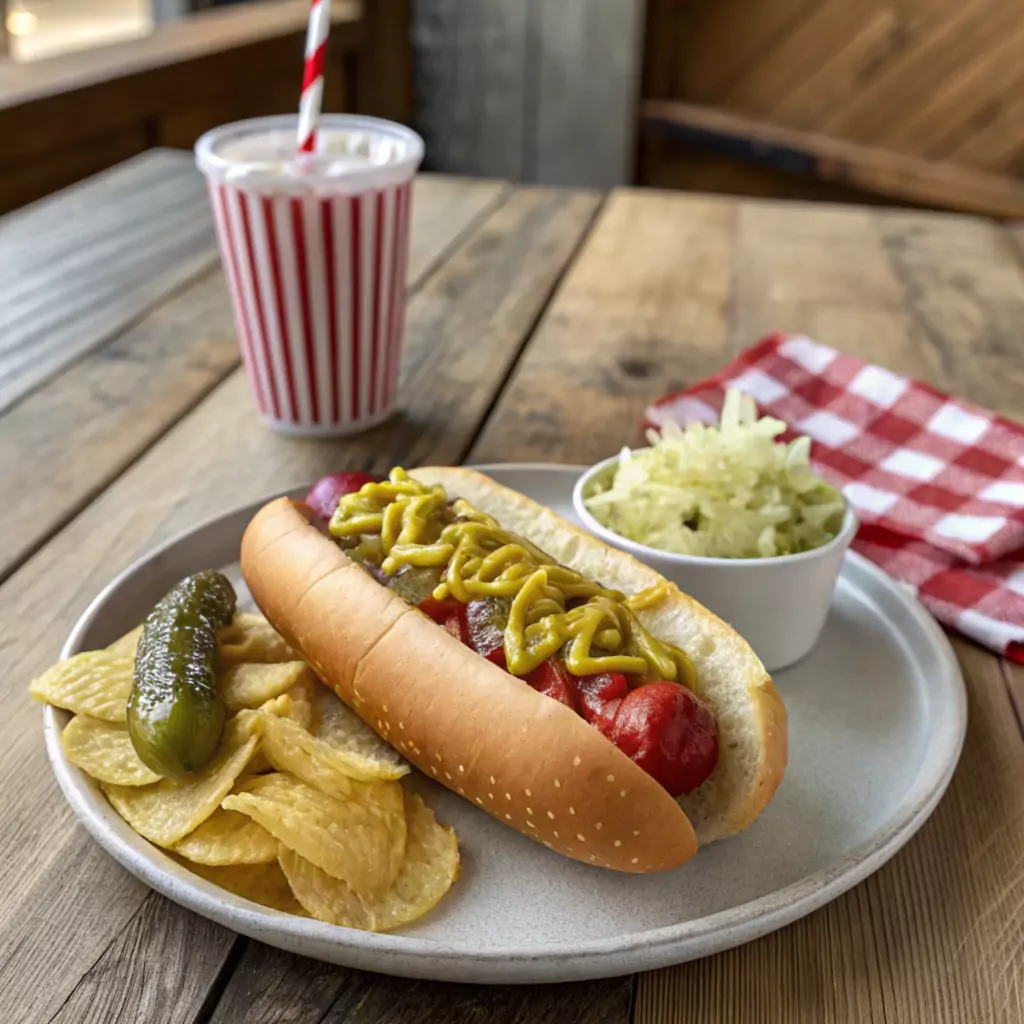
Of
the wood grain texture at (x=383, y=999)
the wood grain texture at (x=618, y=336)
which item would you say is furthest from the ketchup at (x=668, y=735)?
the wood grain texture at (x=618, y=336)

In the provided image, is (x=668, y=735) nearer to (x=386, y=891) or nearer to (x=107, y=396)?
(x=386, y=891)

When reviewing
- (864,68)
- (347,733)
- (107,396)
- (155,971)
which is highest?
(155,971)

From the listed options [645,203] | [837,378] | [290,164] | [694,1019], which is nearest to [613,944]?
[694,1019]

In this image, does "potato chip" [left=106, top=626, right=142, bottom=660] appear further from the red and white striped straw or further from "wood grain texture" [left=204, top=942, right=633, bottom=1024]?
the red and white striped straw

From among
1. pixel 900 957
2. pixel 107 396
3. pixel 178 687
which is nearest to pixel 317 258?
pixel 107 396

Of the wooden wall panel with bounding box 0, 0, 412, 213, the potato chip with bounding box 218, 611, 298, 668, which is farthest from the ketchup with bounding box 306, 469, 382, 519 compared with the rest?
the wooden wall panel with bounding box 0, 0, 412, 213

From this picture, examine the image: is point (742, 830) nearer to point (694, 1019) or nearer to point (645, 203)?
point (694, 1019)
